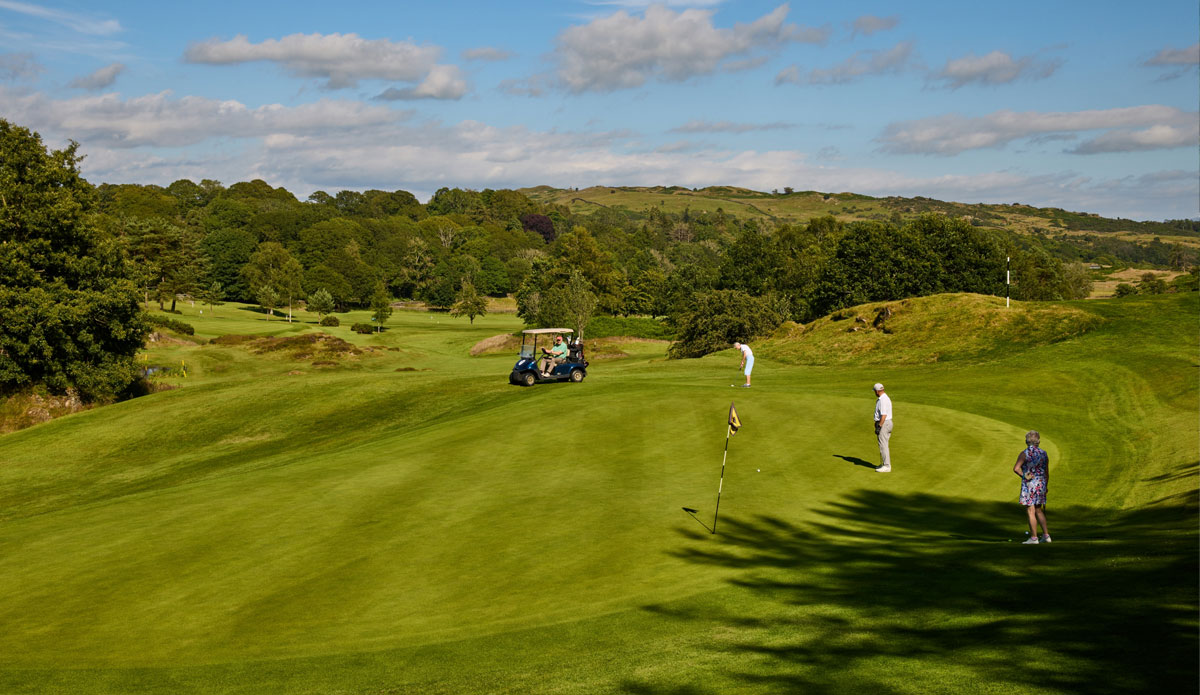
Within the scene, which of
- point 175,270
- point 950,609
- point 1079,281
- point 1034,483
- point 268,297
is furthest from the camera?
point 1079,281

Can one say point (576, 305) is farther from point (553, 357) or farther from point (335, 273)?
point (553, 357)

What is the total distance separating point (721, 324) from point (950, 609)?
69.0 meters

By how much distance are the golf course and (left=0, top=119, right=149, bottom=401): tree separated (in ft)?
41.8

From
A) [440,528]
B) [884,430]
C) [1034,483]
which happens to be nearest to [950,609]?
[1034,483]

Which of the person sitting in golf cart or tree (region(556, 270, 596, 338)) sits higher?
tree (region(556, 270, 596, 338))

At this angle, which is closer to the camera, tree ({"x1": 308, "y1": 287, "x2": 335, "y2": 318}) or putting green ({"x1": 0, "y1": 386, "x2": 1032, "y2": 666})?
putting green ({"x1": 0, "y1": 386, "x2": 1032, "y2": 666})

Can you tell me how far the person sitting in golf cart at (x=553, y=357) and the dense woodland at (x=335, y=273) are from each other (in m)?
30.2

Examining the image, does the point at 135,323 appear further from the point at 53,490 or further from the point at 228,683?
the point at 228,683

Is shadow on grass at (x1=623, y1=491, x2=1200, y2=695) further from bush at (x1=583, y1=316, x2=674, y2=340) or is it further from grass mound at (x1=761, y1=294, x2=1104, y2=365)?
bush at (x1=583, y1=316, x2=674, y2=340)

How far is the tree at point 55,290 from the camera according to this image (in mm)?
47844

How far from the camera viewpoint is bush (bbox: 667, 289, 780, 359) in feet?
260

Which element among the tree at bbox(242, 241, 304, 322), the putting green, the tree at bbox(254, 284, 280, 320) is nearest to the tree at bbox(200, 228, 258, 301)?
the tree at bbox(242, 241, 304, 322)

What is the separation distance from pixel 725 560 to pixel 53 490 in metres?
29.8

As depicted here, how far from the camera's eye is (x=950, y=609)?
11508 millimetres
